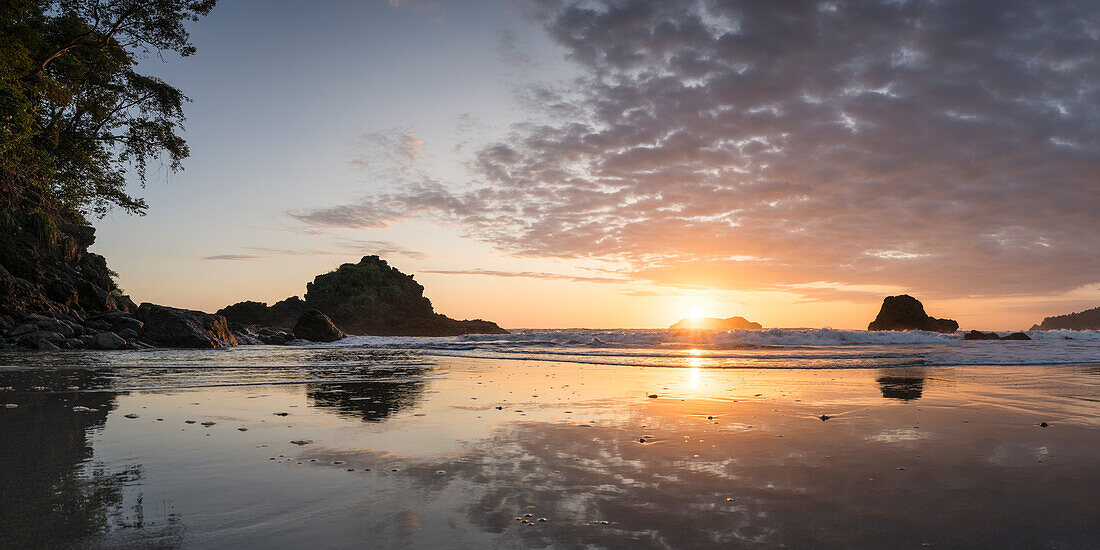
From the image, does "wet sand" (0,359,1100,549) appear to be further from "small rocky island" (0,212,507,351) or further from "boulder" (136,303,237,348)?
"boulder" (136,303,237,348)

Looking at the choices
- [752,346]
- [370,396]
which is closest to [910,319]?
[752,346]

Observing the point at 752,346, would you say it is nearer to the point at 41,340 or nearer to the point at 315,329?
the point at 315,329

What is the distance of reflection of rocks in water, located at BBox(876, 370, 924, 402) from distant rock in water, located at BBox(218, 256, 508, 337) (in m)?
56.6

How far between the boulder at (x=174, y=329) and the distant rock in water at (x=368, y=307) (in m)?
40.1

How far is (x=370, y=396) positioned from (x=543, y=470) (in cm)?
511

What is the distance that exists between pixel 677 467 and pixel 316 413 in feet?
15.0

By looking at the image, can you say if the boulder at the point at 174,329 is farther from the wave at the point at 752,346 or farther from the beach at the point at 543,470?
the beach at the point at 543,470

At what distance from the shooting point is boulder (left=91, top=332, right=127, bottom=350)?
19.6 m

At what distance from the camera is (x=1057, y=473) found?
3.90 metres

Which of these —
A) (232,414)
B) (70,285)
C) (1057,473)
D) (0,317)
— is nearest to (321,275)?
(70,285)

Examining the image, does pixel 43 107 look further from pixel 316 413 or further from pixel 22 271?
pixel 316 413

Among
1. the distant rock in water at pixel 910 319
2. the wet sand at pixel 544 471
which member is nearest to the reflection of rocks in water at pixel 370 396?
the wet sand at pixel 544 471

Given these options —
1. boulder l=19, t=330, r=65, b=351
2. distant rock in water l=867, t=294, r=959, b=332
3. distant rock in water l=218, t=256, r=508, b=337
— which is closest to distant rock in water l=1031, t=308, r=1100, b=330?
distant rock in water l=867, t=294, r=959, b=332

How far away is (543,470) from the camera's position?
3.96 metres
